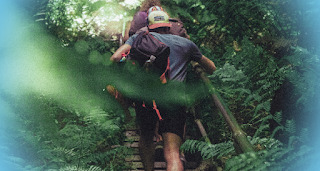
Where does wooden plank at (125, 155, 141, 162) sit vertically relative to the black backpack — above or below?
below

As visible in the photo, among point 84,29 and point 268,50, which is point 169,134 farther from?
point 84,29

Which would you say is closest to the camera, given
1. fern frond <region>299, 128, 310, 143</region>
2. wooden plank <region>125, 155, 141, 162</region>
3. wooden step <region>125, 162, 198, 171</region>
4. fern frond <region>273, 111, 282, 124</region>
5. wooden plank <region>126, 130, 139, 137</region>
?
fern frond <region>299, 128, 310, 143</region>

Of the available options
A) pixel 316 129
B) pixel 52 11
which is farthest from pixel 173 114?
pixel 52 11

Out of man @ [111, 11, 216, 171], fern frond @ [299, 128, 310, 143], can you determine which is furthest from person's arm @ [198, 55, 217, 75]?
fern frond @ [299, 128, 310, 143]

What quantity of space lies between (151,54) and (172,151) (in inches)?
44.8

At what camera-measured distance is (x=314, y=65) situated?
1.72 meters

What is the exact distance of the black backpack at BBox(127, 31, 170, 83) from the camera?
1.87m

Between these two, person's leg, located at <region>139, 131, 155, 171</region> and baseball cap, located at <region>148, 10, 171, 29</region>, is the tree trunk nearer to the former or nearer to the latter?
baseball cap, located at <region>148, 10, 171, 29</region>

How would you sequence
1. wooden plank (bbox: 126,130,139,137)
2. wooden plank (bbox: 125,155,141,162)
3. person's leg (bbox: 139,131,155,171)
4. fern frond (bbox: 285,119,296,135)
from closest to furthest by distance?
fern frond (bbox: 285,119,296,135)
person's leg (bbox: 139,131,155,171)
wooden plank (bbox: 125,155,141,162)
wooden plank (bbox: 126,130,139,137)

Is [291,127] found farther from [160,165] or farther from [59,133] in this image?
[59,133]

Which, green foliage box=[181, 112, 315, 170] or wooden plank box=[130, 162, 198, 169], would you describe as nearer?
green foliage box=[181, 112, 315, 170]

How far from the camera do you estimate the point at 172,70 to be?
7.00 feet

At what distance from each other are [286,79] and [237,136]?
2.56 ft

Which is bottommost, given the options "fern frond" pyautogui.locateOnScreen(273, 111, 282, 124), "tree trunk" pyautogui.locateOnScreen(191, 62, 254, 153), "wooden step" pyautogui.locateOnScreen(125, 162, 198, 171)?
"wooden step" pyautogui.locateOnScreen(125, 162, 198, 171)
